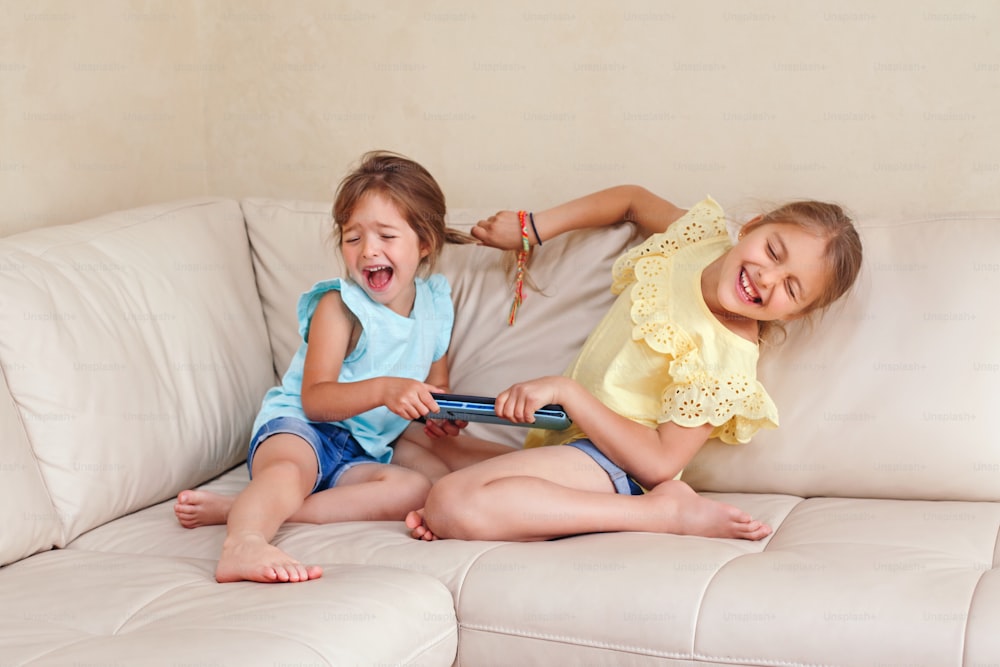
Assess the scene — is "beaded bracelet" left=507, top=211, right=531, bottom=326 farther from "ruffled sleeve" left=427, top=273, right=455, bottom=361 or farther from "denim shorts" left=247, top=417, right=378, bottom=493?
"denim shorts" left=247, top=417, right=378, bottom=493

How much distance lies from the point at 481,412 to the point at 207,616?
61 centimetres

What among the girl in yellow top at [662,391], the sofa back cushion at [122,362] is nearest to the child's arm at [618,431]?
the girl in yellow top at [662,391]

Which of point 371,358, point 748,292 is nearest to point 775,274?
point 748,292

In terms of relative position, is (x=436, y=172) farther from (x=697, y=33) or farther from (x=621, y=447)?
(x=621, y=447)

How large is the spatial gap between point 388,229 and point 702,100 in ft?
2.79

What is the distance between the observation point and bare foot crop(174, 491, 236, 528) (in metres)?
1.87

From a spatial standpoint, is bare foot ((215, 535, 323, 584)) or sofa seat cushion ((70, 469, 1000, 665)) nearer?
sofa seat cushion ((70, 469, 1000, 665))

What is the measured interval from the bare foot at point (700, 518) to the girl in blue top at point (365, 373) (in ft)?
1.39

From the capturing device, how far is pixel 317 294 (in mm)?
2104

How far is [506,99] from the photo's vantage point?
103 inches

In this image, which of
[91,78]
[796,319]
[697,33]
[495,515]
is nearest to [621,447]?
[495,515]

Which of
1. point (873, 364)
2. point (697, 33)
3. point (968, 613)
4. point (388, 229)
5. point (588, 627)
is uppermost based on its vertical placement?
point (697, 33)

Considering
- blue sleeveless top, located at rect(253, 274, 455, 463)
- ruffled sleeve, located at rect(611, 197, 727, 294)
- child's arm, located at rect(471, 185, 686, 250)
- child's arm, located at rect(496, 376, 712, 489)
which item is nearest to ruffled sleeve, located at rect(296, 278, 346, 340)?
blue sleeveless top, located at rect(253, 274, 455, 463)

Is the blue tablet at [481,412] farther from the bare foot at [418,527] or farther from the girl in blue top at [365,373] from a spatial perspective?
the bare foot at [418,527]
